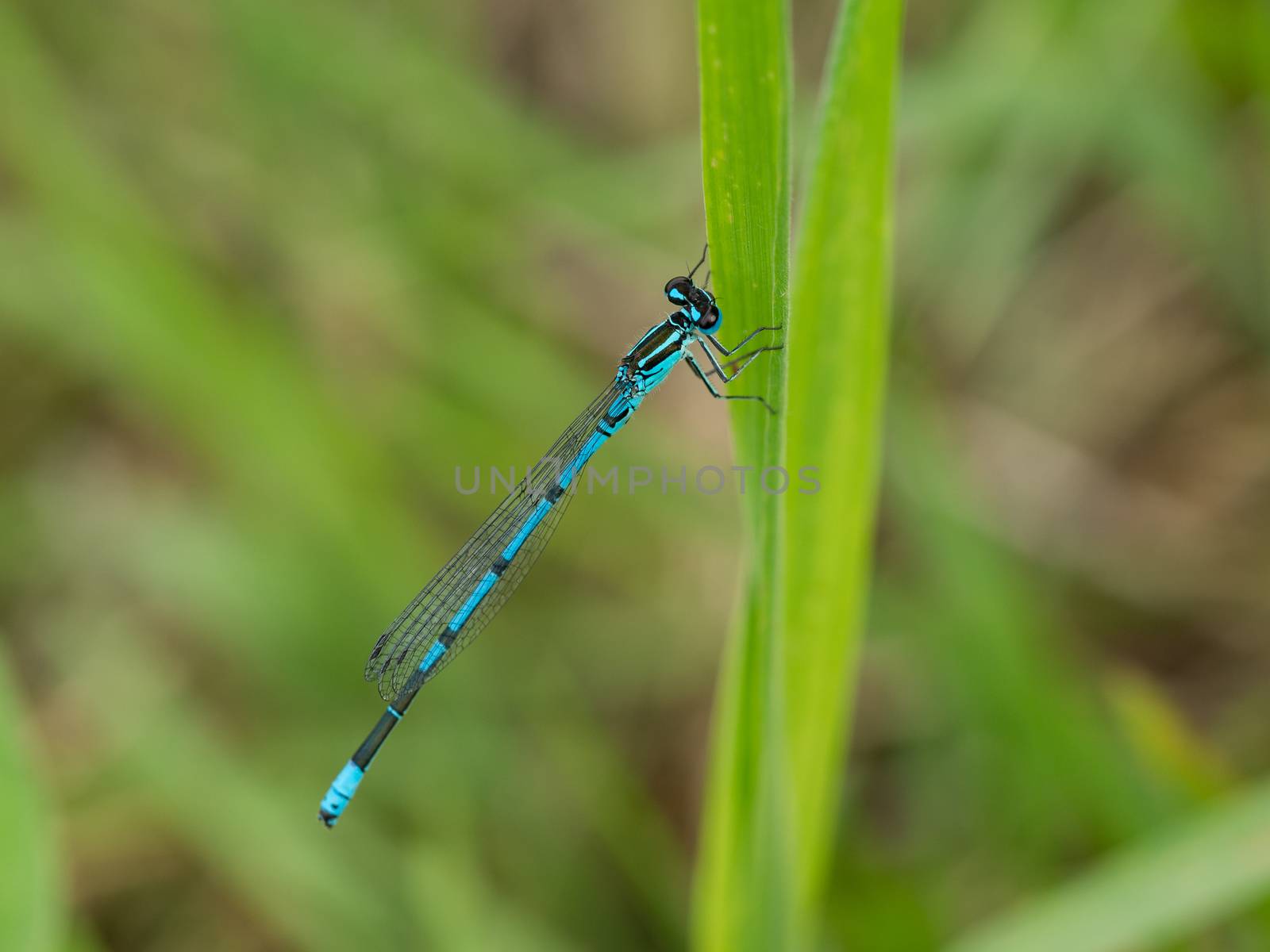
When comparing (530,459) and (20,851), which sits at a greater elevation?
(530,459)

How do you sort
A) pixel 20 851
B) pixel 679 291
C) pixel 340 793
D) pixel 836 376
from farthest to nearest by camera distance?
pixel 679 291
pixel 340 793
pixel 836 376
pixel 20 851

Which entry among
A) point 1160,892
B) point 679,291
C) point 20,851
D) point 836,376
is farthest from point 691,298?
point 20,851

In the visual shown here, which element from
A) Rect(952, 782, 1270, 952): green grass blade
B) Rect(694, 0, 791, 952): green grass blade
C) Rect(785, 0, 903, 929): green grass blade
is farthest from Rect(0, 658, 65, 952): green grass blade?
Rect(952, 782, 1270, 952): green grass blade

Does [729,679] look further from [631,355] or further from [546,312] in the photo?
[546,312]

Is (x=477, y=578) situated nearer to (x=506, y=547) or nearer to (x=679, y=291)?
(x=506, y=547)

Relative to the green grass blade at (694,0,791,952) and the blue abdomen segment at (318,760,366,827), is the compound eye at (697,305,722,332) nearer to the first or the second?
the green grass blade at (694,0,791,952)

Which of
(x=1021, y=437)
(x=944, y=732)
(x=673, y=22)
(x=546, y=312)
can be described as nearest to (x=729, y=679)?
(x=944, y=732)
